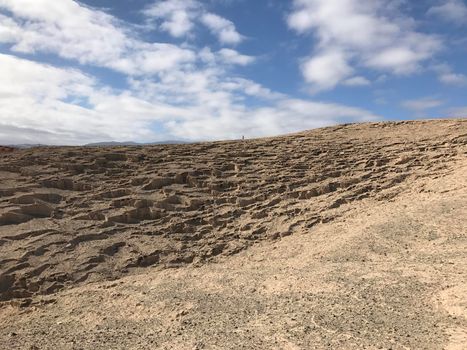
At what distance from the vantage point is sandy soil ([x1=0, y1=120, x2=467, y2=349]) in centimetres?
509

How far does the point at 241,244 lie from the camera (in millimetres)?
8336

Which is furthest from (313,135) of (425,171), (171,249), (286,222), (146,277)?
(146,277)

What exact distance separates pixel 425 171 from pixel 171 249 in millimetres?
5928

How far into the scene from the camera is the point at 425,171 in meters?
10.3

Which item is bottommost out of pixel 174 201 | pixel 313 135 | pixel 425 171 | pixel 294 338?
pixel 294 338

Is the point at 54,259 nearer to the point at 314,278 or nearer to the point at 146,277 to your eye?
the point at 146,277

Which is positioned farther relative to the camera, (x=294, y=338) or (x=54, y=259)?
(x=54, y=259)

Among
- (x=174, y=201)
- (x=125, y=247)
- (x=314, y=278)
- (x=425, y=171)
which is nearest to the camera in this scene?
Answer: (x=314, y=278)

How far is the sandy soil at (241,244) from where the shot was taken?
5.09 meters

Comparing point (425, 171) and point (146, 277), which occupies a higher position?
point (425, 171)

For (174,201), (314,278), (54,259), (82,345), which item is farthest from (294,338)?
(174,201)

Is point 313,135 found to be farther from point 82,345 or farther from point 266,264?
point 82,345

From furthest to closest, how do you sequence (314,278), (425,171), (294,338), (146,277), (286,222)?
(425,171), (286,222), (146,277), (314,278), (294,338)

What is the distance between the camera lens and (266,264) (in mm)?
7398
